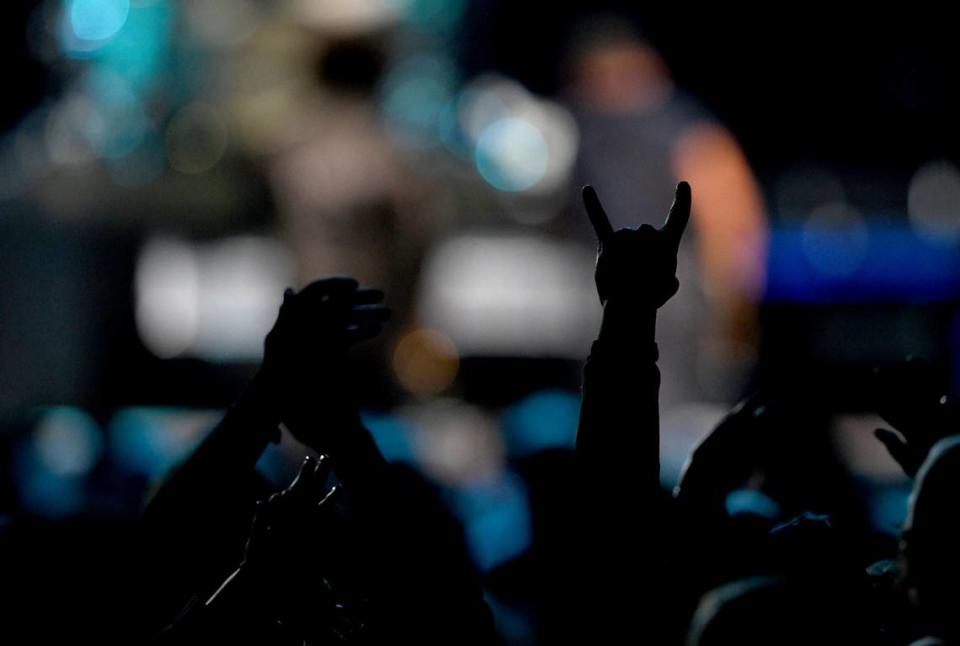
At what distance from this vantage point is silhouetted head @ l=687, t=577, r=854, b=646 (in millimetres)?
1690

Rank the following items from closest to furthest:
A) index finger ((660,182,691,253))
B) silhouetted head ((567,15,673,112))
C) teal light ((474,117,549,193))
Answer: index finger ((660,182,691,253)) → silhouetted head ((567,15,673,112)) → teal light ((474,117,549,193))

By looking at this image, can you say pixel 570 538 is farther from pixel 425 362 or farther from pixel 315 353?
pixel 425 362

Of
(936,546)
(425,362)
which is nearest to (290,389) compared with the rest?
(936,546)

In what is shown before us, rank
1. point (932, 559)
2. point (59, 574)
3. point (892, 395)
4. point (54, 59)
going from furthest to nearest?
point (54, 59) < point (59, 574) < point (892, 395) < point (932, 559)

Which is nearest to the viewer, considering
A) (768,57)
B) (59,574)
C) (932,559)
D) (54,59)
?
(932,559)

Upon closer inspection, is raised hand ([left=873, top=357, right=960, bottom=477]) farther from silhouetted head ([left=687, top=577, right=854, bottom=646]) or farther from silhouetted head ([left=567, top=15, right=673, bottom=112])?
silhouetted head ([left=567, top=15, right=673, bottom=112])

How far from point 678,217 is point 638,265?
15 centimetres

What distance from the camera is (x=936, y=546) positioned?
1.53m

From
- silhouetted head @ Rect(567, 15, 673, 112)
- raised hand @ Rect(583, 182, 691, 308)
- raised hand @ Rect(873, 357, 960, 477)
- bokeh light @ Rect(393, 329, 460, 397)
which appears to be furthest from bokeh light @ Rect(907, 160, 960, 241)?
raised hand @ Rect(583, 182, 691, 308)

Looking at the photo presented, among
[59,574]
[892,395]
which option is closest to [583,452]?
[892,395]

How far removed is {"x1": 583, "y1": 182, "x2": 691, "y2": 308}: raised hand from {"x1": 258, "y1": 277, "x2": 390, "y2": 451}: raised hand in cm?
47

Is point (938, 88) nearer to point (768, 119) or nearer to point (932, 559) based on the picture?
point (768, 119)

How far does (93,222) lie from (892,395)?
36.3 feet

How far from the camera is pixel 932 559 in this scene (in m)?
1.53
